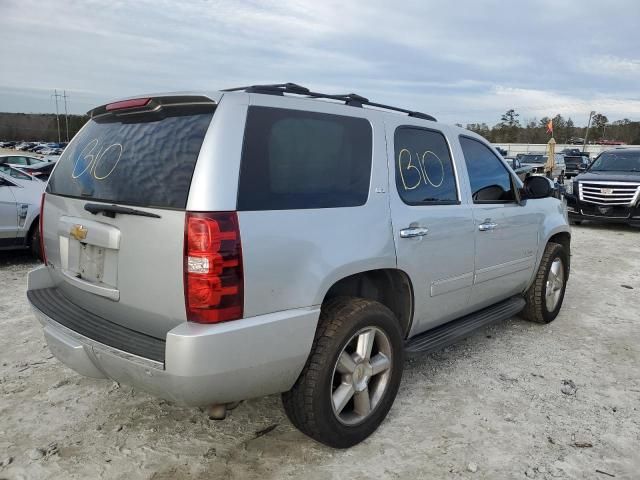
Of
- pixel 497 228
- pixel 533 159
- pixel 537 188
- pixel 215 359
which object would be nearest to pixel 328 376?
pixel 215 359

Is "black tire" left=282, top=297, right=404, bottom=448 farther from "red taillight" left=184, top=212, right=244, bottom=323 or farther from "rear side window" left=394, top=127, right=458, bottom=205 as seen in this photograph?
"rear side window" left=394, top=127, right=458, bottom=205

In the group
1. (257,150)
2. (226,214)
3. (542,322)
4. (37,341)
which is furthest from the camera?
(542,322)

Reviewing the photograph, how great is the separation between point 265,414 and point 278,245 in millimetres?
1318

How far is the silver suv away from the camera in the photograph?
2.18m

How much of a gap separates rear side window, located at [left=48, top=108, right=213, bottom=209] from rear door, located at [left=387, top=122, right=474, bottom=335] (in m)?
1.21

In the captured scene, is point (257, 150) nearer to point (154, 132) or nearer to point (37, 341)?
point (154, 132)

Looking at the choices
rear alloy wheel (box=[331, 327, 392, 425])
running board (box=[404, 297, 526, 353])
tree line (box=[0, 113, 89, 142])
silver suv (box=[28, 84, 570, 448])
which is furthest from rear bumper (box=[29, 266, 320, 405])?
tree line (box=[0, 113, 89, 142])

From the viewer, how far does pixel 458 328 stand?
3574 mm

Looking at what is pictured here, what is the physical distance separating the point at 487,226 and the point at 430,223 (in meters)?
0.75

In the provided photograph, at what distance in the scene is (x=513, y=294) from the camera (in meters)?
4.39

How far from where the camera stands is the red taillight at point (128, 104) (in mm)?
2555

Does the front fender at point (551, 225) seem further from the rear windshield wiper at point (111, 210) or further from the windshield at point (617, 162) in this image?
the windshield at point (617, 162)

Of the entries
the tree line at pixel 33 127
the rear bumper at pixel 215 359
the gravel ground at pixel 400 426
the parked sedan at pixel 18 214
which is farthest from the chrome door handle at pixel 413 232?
the tree line at pixel 33 127

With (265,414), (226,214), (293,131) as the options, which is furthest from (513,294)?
(226,214)
